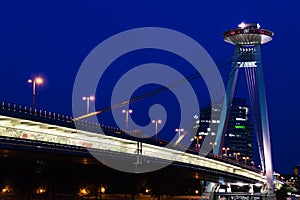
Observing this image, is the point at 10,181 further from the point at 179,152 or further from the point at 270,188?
the point at 270,188

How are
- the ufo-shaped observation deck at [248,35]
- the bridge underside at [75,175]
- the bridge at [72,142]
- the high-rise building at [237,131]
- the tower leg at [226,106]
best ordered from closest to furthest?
the bridge at [72,142]
the bridge underside at [75,175]
the tower leg at [226,106]
the ufo-shaped observation deck at [248,35]
the high-rise building at [237,131]

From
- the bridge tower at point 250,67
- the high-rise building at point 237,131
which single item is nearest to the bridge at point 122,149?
the bridge tower at point 250,67

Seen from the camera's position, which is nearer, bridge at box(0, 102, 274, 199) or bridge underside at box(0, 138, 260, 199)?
bridge at box(0, 102, 274, 199)

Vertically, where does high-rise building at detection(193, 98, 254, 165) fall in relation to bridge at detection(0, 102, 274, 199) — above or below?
above

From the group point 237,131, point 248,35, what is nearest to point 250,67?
point 248,35

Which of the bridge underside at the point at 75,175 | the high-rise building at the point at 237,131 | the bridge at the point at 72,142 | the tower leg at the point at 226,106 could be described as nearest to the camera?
the bridge at the point at 72,142

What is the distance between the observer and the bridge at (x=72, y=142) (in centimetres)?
3182

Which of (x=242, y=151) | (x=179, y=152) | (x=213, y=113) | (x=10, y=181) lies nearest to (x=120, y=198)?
(x=179, y=152)

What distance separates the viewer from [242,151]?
564ft

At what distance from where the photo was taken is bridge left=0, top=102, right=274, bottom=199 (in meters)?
31.8

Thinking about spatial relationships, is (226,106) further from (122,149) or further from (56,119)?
(56,119)

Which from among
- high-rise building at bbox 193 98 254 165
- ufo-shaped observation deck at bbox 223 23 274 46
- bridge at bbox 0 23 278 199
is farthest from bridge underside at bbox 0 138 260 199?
high-rise building at bbox 193 98 254 165

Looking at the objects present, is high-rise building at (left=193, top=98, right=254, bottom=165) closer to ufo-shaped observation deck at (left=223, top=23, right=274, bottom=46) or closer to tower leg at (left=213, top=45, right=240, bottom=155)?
ufo-shaped observation deck at (left=223, top=23, right=274, bottom=46)

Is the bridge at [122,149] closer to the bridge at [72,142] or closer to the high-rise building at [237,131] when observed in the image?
the bridge at [72,142]
